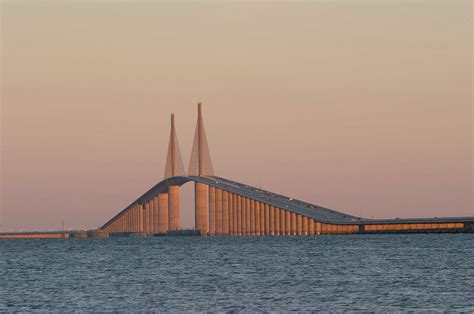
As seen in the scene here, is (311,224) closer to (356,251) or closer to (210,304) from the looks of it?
(356,251)

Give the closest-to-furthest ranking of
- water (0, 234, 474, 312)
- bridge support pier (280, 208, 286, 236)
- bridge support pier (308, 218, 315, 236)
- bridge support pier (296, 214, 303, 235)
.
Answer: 1. water (0, 234, 474, 312)
2. bridge support pier (296, 214, 303, 235)
3. bridge support pier (308, 218, 315, 236)
4. bridge support pier (280, 208, 286, 236)

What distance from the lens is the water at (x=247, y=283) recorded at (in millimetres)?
56375

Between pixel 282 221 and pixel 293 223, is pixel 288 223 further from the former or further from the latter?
pixel 282 221

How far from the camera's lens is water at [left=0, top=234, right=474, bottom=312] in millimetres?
56375

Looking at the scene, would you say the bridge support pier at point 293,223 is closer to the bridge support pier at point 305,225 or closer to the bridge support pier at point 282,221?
the bridge support pier at point 282,221

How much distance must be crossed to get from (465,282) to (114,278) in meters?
23.8

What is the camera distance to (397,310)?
5272cm

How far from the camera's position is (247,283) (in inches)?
2744

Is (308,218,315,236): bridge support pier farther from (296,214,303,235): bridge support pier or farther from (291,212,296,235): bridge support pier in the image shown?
(291,212,296,235): bridge support pier

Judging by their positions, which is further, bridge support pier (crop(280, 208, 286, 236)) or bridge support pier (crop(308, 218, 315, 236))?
bridge support pier (crop(280, 208, 286, 236))

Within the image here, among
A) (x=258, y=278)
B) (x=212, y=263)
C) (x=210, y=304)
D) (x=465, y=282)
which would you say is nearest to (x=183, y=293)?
(x=210, y=304)

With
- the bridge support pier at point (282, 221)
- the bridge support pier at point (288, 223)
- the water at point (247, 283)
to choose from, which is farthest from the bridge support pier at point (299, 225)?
the water at point (247, 283)

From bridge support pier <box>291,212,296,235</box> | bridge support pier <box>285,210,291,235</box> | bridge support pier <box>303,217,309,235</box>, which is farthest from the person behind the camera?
bridge support pier <box>291,212,296,235</box>

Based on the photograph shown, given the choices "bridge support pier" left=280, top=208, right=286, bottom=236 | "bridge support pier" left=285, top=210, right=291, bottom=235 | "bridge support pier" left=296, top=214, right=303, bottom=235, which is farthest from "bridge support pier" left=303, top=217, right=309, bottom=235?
"bridge support pier" left=280, top=208, right=286, bottom=236
